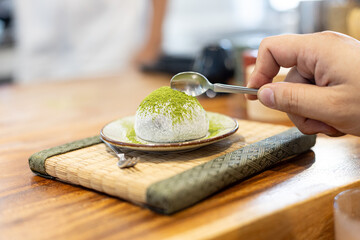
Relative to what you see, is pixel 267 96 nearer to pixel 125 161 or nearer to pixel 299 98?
pixel 299 98

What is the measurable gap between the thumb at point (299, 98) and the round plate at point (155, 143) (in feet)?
0.35

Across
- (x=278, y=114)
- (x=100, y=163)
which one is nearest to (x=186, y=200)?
(x=100, y=163)

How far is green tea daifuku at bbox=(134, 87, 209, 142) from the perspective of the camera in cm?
Result: 82

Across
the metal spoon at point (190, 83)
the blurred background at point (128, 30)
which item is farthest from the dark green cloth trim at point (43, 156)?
the blurred background at point (128, 30)

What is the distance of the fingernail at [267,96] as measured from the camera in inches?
30.5

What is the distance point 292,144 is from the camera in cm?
85

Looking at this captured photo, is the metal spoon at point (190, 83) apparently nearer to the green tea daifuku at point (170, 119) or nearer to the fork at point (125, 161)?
the green tea daifuku at point (170, 119)

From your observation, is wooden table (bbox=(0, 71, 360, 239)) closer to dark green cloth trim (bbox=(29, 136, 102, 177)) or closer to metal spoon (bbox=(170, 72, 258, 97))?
dark green cloth trim (bbox=(29, 136, 102, 177))

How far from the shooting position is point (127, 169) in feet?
2.41

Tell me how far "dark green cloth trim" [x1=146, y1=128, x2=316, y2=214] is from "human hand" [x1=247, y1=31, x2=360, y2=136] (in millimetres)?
61

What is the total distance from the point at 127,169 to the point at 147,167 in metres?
0.04

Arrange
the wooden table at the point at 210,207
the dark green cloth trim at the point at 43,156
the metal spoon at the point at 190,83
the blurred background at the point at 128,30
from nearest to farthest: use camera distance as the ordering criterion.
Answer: the wooden table at the point at 210,207 < the dark green cloth trim at the point at 43,156 < the metal spoon at the point at 190,83 < the blurred background at the point at 128,30

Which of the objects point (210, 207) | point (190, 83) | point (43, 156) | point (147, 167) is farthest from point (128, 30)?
point (210, 207)

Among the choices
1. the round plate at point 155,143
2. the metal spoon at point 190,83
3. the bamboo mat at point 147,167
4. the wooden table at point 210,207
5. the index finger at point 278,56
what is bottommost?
the wooden table at point 210,207
